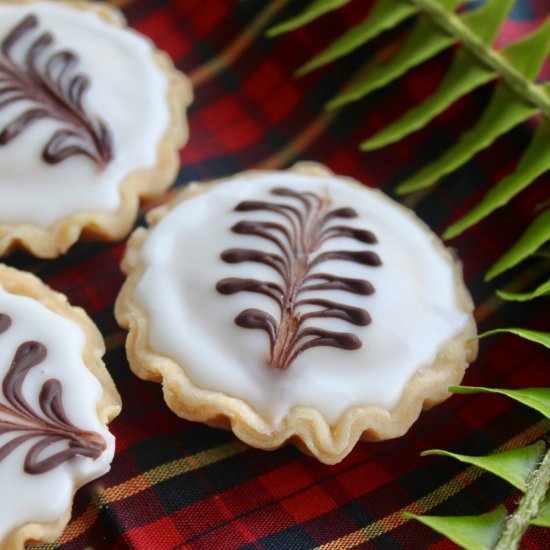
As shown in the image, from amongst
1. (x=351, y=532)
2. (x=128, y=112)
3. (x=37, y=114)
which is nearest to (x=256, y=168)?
(x=128, y=112)

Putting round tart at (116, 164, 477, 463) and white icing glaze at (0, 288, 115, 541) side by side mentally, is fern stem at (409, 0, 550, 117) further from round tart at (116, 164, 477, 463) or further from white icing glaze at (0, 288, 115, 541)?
white icing glaze at (0, 288, 115, 541)

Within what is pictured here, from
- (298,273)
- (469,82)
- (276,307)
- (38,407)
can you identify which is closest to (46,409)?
(38,407)

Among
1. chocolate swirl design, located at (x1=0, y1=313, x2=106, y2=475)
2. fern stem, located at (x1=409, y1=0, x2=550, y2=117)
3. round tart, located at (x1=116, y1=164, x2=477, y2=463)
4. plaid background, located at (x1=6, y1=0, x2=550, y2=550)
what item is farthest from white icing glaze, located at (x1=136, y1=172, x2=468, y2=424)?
fern stem, located at (x1=409, y1=0, x2=550, y2=117)

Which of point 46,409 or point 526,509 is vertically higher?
point 526,509

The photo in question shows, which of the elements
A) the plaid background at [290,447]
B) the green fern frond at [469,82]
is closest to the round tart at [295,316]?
the plaid background at [290,447]

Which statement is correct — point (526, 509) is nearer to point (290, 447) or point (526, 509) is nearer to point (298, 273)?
point (290, 447)
